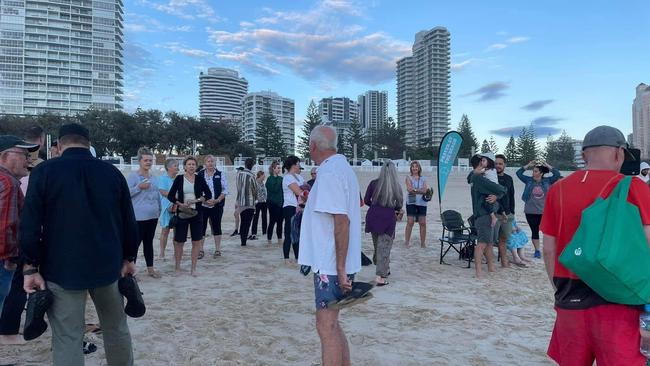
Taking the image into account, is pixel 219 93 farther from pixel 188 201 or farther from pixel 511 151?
pixel 188 201

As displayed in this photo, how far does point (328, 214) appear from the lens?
247cm

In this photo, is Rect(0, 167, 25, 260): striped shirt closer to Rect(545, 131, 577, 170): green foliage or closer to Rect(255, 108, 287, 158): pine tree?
Rect(255, 108, 287, 158): pine tree

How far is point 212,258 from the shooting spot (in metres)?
7.35

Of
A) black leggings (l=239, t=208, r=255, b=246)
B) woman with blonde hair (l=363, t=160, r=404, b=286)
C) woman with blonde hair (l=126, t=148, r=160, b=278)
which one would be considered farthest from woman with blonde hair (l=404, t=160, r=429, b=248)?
woman with blonde hair (l=126, t=148, r=160, b=278)

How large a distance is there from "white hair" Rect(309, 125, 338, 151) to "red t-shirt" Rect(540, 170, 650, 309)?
4.17 ft

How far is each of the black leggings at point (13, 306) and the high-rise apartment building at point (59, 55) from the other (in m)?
97.2

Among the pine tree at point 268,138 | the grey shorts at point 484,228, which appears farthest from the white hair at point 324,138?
the pine tree at point 268,138

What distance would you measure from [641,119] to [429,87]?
160 feet

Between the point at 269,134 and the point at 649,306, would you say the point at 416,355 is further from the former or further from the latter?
the point at 269,134

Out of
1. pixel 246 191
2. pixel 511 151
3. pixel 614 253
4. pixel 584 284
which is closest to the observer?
pixel 614 253

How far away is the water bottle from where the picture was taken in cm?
177

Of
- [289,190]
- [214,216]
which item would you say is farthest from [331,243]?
[214,216]

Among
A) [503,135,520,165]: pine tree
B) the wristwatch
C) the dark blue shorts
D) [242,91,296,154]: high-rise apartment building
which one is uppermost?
[242,91,296,154]: high-rise apartment building

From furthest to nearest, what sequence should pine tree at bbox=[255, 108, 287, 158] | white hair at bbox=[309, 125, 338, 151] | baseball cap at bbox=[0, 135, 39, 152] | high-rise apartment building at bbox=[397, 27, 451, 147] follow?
high-rise apartment building at bbox=[397, 27, 451, 147] < pine tree at bbox=[255, 108, 287, 158] < baseball cap at bbox=[0, 135, 39, 152] < white hair at bbox=[309, 125, 338, 151]
